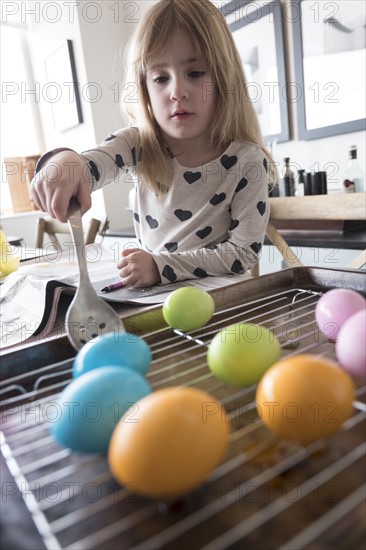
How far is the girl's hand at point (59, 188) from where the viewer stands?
573 millimetres

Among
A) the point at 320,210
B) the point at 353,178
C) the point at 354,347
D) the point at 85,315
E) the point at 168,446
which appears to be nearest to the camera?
the point at 168,446

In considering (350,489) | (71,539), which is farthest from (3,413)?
(350,489)

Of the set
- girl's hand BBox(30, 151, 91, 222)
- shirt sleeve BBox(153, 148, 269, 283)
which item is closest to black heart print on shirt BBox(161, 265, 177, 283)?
shirt sleeve BBox(153, 148, 269, 283)

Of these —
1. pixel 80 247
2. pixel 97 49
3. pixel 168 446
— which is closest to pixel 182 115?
pixel 80 247

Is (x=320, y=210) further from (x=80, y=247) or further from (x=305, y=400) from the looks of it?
(x=305, y=400)

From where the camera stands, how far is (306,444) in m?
0.28

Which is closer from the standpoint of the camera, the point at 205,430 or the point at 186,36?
the point at 205,430

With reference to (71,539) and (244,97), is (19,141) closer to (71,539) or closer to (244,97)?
(244,97)

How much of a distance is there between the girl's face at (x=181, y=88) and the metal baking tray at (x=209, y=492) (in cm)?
58

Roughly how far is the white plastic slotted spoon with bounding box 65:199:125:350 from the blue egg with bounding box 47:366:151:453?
139mm

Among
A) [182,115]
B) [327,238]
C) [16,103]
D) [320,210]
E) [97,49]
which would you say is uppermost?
[97,49]

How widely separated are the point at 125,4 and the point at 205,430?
9.54ft

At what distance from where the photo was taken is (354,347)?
36cm

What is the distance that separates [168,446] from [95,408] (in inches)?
2.9
